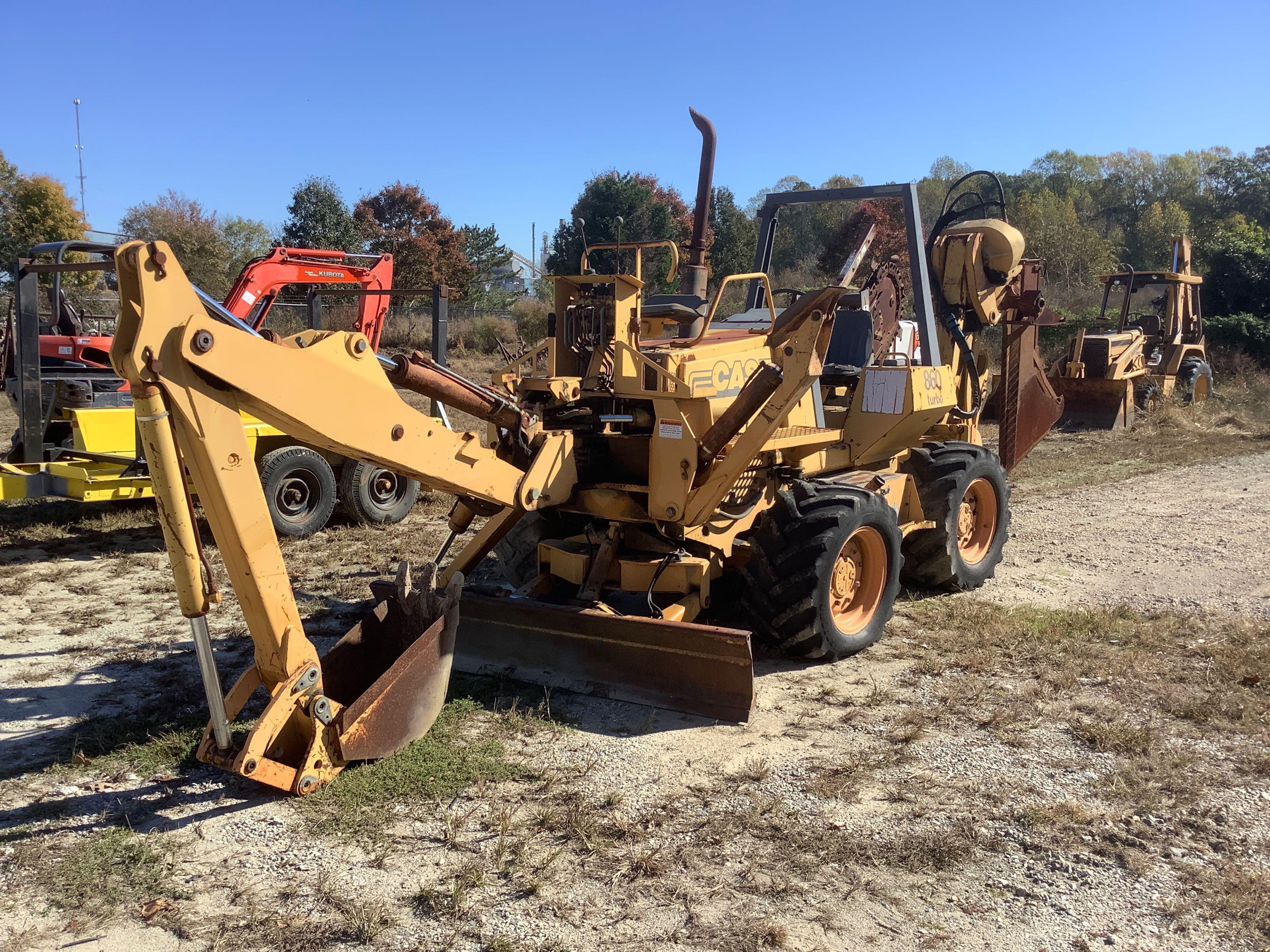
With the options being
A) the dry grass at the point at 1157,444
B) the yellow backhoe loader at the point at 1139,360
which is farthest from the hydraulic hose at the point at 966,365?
the yellow backhoe loader at the point at 1139,360

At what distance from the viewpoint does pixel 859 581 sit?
595 cm

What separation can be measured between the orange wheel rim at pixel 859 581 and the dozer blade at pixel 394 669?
7.62ft

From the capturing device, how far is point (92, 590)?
291 inches

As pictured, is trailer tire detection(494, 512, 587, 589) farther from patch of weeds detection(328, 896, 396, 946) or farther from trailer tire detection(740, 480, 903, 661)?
patch of weeds detection(328, 896, 396, 946)

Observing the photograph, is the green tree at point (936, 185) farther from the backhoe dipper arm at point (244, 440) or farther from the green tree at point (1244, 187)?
the backhoe dipper arm at point (244, 440)

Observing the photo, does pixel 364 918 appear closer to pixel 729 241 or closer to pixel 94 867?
pixel 94 867

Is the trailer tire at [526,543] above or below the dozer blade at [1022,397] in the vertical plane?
below

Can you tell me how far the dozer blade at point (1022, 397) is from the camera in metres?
8.13

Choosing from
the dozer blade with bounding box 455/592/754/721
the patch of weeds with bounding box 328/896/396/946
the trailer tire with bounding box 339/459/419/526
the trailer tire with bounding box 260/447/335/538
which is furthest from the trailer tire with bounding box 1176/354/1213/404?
the patch of weeds with bounding box 328/896/396/946

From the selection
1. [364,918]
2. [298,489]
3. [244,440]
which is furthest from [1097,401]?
[364,918]

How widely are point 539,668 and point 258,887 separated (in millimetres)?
2106

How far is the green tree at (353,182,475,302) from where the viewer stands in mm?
26031

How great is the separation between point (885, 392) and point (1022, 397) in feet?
8.03

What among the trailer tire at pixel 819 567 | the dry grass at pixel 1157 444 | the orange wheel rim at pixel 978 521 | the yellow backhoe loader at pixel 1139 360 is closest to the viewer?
the trailer tire at pixel 819 567
